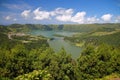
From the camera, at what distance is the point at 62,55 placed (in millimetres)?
38031

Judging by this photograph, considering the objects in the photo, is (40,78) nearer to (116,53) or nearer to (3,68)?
(3,68)

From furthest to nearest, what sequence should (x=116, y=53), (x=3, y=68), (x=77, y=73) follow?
(x=116, y=53)
(x=77, y=73)
(x=3, y=68)

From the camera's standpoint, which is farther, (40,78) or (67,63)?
(67,63)

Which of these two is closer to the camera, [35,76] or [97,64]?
[35,76]

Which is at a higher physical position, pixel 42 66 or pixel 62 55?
pixel 62 55

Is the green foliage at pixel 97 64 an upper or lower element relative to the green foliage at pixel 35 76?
lower

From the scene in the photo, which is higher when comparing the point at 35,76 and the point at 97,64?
the point at 35,76

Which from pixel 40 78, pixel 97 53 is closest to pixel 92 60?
pixel 97 53

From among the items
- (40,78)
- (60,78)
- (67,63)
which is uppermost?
(40,78)

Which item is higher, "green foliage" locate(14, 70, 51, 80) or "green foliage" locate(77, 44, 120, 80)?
"green foliage" locate(14, 70, 51, 80)

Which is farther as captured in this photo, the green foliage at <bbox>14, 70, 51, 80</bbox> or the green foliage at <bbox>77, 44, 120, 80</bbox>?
the green foliage at <bbox>77, 44, 120, 80</bbox>

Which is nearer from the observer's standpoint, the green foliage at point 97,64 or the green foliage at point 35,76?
the green foliage at point 35,76

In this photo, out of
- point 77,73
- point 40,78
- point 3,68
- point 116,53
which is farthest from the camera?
point 116,53

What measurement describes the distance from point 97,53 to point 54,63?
9.08 meters
